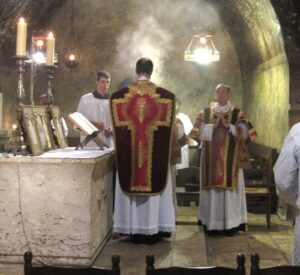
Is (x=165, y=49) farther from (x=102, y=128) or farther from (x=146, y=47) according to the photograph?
(x=102, y=128)

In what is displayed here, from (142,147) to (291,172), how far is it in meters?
2.35

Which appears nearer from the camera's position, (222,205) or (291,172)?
(291,172)

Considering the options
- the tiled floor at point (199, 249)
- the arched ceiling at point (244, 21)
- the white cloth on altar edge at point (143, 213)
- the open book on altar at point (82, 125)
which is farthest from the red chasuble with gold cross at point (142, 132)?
the arched ceiling at point (244, 21)

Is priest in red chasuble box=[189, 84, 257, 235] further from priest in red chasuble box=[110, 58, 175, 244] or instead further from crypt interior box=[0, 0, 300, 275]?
crypt interior box=[0, 0, 300, 275]

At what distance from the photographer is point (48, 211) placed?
5082mm

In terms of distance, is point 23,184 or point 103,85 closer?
point 23,184

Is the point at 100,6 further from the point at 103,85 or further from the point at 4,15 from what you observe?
the point at 103,85

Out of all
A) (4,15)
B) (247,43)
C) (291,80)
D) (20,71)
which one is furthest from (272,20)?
(20,71)

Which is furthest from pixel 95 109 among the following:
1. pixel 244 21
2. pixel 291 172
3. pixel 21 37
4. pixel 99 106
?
pixel 244 21

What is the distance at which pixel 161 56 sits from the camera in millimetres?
14242

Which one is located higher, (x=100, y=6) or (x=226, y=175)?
(x=100, y=6)

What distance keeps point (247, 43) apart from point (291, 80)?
388cm

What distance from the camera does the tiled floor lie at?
17.6 feet

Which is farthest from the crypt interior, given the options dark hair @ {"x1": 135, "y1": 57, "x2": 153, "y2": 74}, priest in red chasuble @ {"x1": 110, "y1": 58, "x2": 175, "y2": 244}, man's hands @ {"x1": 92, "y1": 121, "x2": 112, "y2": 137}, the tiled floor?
dark hair @ {"x1": 135, "y1": 57, "x2": 153, "y2": 74}
